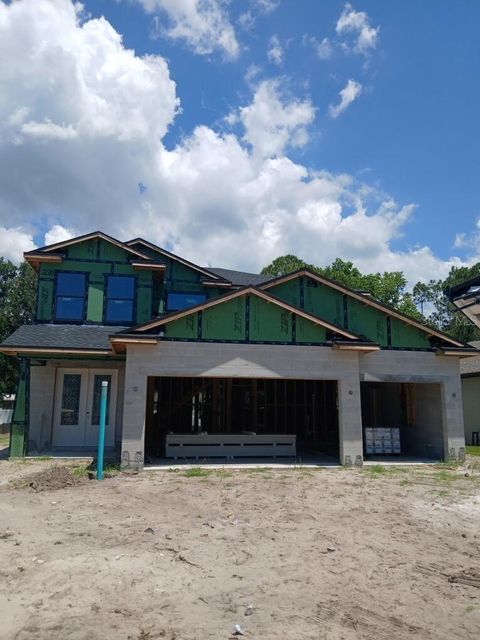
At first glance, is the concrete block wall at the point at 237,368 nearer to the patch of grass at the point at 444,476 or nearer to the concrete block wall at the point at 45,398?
the patch of grass at the point at 444,476

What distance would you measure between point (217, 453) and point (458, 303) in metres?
12.4

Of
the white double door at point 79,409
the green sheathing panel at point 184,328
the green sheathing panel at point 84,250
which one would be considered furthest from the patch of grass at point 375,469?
the green sheathing panel at point 84,250


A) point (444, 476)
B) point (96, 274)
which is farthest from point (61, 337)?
point (444, 476)

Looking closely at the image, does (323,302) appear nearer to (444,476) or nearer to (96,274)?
(444,476)

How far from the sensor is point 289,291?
17250 millimetres

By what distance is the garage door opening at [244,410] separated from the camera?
62.2ft

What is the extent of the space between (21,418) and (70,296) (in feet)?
14.9

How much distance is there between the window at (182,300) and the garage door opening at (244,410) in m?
2.90

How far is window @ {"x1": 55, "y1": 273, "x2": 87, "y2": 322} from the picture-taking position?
680 inches

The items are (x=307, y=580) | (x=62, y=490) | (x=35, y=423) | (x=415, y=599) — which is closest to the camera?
(x=415, y=599)

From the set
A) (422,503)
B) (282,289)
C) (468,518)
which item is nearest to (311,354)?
(282,289)

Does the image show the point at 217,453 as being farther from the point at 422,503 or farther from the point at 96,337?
the point at 422,503

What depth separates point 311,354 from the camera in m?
14.6

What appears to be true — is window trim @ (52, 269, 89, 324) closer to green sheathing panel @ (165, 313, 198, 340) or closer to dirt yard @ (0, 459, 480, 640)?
green sheathing panel @ (165, 313, 198, 340)
